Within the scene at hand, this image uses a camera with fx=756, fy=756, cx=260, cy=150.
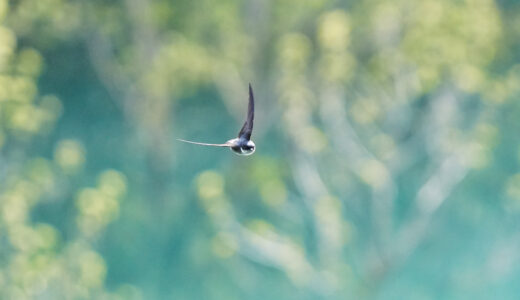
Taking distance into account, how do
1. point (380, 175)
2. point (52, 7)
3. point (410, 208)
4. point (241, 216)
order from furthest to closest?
point (410, 208) < point (241, 216) < point (380, 175) < point (52, 7)

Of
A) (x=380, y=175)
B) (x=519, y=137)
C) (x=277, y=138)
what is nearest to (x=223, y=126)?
(x=277, y=138)

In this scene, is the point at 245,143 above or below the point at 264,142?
below

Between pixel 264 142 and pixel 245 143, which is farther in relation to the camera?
pixel 264 142

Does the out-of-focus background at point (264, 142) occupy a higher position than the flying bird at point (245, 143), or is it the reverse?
the out-of-focus background at point (264, 142)

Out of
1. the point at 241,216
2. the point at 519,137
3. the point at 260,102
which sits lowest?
the point at 241,216

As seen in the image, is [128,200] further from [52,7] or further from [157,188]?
[52,7]

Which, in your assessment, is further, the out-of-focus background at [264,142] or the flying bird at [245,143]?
the out-of-focus background at [264,142]

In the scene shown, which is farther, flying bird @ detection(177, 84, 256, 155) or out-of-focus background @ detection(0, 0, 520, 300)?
out-of-focus background @ detection(0, 0, 520, 300)

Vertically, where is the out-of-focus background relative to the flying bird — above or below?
above
